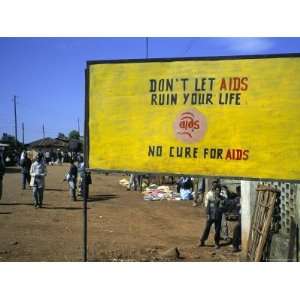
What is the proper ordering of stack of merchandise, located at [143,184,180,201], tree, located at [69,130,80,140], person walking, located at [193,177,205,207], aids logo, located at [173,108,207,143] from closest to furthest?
aids logo, located at [173,108,207,143] < person walking, located at [193,177,205,207] < stack of merchandise, located at [143,184,180,201] < tree, located at [69,130,80,140]

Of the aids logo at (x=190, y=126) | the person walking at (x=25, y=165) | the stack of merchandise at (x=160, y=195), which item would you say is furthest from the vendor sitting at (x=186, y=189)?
the aids logo at (x=190, y=126)

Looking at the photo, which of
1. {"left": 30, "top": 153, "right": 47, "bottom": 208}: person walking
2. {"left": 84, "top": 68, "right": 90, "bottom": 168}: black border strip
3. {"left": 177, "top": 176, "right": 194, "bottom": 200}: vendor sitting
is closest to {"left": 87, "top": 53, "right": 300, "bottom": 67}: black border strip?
{"left": 84, "top": 68, "right": 90, "bottom": 168}: black border strip

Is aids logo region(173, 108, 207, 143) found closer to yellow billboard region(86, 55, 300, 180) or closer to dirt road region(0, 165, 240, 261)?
yellow billboard region(86, 55, 300, 180)

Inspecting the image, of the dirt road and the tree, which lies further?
the tree

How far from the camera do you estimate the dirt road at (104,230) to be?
9393mm

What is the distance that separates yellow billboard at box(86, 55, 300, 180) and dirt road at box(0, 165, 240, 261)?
354cm

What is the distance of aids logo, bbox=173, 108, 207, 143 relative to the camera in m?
6.00

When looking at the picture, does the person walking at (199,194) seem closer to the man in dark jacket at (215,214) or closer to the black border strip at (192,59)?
the man in dark jacket at (215,214)

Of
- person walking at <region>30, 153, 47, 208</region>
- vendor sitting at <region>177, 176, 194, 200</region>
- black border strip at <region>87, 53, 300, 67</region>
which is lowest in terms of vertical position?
vendor sitting at <region>177, 176, 194, 200</region>

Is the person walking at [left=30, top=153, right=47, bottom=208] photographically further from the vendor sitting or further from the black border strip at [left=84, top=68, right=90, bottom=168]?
the black border strip at [left=84, top=68, right=90, bottom=168]

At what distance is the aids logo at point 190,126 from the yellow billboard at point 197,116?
0.05 feet

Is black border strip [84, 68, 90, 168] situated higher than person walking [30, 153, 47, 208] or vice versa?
black border strip [84, 68, 90, 168]

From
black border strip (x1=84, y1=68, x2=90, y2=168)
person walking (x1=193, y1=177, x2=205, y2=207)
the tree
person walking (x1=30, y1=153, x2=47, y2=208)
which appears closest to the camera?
black border strip (x1=84, y1=68, x2=90, y2=168)

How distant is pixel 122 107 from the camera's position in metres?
6.27
